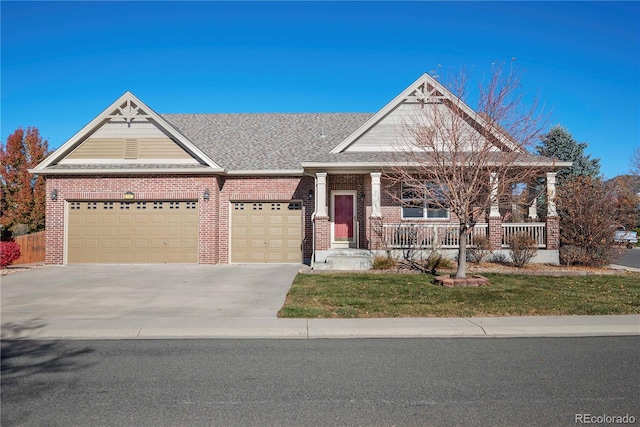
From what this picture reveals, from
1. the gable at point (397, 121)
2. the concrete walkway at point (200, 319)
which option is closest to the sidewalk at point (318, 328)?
the concrete walkway at point (200, 319)

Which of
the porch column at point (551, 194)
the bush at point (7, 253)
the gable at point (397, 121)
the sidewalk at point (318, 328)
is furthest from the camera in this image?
the gable at point (397, 121)

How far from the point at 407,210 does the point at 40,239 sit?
53.1 feet

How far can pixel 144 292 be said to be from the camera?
408 inches

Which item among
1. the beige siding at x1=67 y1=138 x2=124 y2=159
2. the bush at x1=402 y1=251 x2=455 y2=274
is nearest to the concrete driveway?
the bush at x1=402 y1=251 x2=455 y2=274

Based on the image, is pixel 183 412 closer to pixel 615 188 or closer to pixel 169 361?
pixel 169 361

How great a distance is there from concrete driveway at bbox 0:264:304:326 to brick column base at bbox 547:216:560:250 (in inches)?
364

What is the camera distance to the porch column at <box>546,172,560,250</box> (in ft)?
47.3

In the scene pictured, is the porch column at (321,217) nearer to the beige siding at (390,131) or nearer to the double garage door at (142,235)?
the double garage door at (142,235)

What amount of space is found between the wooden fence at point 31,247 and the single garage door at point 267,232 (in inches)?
354

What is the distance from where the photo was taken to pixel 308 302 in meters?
8.85

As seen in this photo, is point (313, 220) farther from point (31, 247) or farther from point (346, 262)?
point (31, 247)

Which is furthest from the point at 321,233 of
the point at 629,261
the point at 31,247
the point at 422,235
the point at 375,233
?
the point at 629,261

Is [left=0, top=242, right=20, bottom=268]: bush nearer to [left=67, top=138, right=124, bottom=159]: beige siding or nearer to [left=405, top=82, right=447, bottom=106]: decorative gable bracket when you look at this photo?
[left=67, top=138, right=124, bottom=159]: beige siding

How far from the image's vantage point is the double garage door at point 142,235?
15.8 metres
